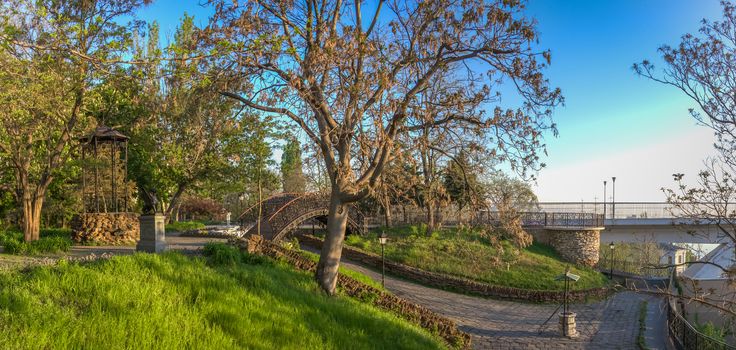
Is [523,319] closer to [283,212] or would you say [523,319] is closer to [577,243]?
[283,212]

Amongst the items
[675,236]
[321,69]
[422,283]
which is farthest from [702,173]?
[675,236]

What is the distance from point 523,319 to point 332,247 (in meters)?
8.98

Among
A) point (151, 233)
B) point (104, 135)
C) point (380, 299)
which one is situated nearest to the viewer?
point (151, 233)

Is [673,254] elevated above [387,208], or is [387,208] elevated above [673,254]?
[387,208]

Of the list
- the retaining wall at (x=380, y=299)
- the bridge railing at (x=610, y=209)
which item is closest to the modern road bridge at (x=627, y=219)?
the bridge railing at (x=610, y=209)

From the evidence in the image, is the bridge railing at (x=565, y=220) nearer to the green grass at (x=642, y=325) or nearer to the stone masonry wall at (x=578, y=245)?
the stone masonry wall at (x=578, y=245)

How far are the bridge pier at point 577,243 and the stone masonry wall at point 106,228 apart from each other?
81.7ft

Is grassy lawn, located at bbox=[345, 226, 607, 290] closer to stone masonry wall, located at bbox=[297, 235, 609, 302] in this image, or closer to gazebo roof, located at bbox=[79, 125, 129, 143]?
stone masonry wall, located at bbox=[297, 235, 609, 302]

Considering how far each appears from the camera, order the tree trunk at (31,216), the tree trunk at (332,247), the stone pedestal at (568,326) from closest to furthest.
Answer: the tree trunk at (332,247) → the stone pedestal at (568,326) → the tree trunk at (31,216)

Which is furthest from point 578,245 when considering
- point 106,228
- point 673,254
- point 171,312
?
point 171,312

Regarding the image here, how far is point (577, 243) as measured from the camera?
103 ft

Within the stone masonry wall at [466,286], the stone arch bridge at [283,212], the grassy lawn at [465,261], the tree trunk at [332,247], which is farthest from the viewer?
the grassy lawn at [465,261]

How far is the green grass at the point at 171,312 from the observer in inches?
198

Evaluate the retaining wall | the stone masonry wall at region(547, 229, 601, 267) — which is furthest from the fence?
the stone masonry wall at region(547, 229, 601, 267)
